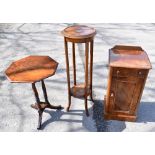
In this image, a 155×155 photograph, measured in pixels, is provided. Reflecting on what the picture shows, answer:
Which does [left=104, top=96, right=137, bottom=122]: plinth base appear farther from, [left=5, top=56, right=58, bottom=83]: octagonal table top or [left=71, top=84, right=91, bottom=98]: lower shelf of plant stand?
[left=5, top=56, right=58, bottom=83]: octagonal table top

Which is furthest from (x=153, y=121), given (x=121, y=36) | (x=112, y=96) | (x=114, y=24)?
(x=114, y=24)

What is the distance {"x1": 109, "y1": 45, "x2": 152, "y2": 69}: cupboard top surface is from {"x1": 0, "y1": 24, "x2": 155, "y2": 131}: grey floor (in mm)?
976

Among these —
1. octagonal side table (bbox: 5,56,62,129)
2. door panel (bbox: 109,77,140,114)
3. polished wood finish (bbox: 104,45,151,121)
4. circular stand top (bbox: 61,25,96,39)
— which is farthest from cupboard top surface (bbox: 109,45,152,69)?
octagonal side table (bbox: 5,56,62,129)

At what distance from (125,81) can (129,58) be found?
0.97 feet

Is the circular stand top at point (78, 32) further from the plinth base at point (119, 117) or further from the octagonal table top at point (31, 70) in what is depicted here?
the plinth base at point (119, 117)

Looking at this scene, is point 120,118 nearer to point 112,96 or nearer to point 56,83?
point 112,96

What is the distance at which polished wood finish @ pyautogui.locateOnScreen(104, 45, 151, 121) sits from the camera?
2.59 metres

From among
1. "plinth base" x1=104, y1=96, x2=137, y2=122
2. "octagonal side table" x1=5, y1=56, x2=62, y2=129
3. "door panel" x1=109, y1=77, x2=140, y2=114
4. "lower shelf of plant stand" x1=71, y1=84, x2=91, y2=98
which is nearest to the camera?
"octagonal side table" x1=5, y1=56, x2=62, y2=129

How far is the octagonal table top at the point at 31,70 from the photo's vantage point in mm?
2537

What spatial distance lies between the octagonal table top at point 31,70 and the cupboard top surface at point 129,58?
0.77m

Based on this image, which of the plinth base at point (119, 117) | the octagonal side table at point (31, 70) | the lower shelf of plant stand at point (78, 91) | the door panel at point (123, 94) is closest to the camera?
the octagonal side table at point (31, 70)

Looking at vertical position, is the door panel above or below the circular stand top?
below

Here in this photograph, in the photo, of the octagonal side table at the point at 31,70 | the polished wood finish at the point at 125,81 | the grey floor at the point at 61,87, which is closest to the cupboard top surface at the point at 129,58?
the polished wood finish at the point at 125,81

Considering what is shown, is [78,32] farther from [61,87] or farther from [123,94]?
[61,87]
